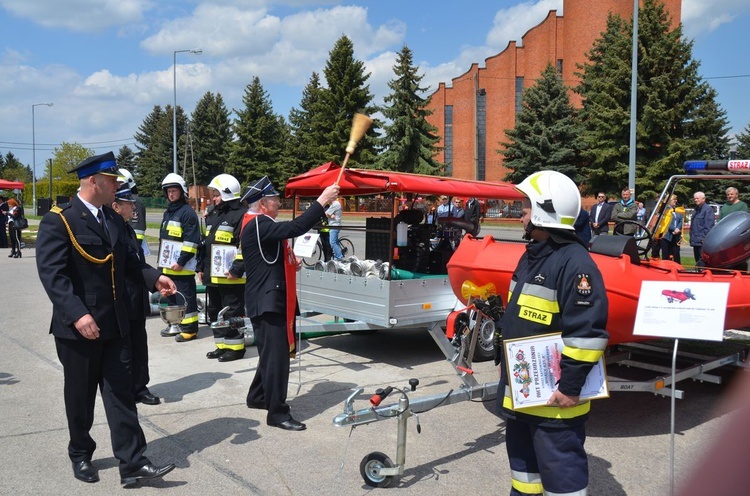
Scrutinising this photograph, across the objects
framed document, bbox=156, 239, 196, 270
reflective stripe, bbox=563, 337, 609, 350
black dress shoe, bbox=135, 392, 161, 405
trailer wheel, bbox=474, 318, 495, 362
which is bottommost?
black dress shoe, bbox=135, 392, 161, 405

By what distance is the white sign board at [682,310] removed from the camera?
419 cm

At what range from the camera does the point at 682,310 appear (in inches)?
170

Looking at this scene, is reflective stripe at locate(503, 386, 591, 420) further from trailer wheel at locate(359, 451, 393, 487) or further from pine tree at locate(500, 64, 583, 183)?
pine tree at locate(500, 64, 583, 183)

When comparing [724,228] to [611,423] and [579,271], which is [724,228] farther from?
[579,271]

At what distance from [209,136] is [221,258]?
6488 cm

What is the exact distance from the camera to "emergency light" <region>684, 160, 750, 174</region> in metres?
6.54

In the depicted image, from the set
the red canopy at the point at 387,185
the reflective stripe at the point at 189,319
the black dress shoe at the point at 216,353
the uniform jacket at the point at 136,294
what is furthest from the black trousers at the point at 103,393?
the reflective stripe at the point at 189,319

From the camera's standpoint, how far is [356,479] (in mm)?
4387

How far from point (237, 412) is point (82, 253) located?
223 cm

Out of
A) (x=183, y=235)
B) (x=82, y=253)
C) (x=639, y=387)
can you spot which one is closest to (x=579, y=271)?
(x=639, y=387)

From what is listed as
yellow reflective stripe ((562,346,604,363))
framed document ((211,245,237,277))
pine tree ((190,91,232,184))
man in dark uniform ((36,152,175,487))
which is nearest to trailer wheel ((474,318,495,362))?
framed document ((211,245,237,277))

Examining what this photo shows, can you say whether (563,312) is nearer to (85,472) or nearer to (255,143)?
(85,472)

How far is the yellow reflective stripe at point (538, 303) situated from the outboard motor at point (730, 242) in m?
4.45

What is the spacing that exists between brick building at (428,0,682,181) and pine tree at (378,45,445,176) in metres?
7.24
